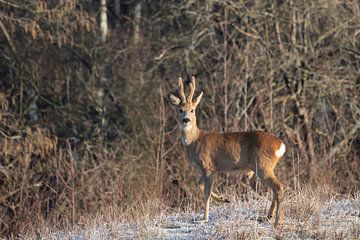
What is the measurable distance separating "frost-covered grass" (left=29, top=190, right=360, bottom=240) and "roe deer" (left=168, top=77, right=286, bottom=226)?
0.25 metres

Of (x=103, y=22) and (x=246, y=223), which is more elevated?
(x=103, y=22)

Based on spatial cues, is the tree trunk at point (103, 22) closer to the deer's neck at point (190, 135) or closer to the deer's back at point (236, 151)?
the deer's neck at point (190, 135)

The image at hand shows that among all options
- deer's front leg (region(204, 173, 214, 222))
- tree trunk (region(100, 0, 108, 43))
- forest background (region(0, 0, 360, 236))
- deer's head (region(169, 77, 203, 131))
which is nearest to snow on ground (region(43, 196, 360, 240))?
deer's front leg (region(204, 173, 214, 222))

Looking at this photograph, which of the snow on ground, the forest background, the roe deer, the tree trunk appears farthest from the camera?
the tree trunk

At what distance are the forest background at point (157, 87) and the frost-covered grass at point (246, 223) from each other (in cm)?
730

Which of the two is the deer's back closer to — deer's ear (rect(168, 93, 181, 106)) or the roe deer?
the roe deer

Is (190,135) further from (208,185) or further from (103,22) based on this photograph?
(103,22)

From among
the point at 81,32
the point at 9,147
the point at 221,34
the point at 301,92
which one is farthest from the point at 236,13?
the point at 9,147

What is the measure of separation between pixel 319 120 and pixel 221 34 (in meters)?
2.93

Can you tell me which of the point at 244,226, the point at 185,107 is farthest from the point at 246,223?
the point at 185,107

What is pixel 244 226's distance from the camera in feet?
27.1

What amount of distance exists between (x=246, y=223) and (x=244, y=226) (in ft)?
0.47

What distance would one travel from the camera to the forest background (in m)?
17.9

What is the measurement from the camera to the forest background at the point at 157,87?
17938 millimetres
